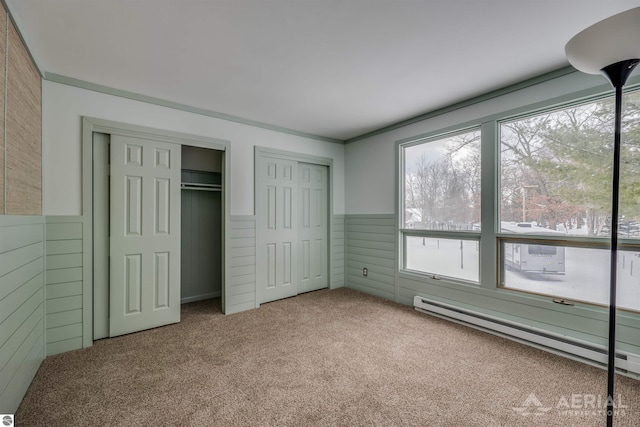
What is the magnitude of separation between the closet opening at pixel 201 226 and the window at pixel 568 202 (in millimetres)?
3420

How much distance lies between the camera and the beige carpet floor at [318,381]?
165 centimetres

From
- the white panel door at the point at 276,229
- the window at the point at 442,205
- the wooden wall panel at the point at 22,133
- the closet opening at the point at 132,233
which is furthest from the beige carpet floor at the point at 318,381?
the wooden wall panel at the point at 22,133

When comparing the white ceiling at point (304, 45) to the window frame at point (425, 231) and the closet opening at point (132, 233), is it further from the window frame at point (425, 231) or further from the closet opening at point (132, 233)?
the closet opening at point (132, 233)

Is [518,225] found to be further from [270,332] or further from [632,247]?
[270,332]

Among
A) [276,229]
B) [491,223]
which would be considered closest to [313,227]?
[276,229]

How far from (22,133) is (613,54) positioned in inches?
136

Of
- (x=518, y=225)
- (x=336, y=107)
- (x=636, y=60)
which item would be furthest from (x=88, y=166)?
(x=518, y=225)

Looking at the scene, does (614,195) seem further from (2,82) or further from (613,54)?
(2,82)

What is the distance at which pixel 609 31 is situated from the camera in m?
1.17

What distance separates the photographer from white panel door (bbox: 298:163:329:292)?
4.19 metres

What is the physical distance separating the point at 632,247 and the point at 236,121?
3964mm

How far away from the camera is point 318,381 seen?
199cm

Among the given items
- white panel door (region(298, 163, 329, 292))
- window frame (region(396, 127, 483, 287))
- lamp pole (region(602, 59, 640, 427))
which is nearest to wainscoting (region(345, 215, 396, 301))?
window frame (region(396, 127, 483, 287))

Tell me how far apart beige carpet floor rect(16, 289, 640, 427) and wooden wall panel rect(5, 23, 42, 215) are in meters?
1.30
